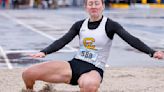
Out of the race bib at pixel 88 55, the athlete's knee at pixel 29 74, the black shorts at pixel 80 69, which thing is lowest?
the athlete's knee at pixel 29 74

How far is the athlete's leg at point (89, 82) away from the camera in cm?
649

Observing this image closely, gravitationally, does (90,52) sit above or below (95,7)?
below

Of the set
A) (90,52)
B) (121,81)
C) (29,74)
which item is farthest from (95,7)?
(121,81)

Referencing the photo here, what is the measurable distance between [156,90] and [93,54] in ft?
8.48

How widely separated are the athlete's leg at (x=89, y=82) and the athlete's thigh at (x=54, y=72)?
24 centimetres

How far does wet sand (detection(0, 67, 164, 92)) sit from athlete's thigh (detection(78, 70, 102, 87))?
2.01 metres

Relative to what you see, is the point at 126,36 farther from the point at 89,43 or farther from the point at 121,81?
the point at 121,81

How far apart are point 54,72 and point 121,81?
3.46 metres

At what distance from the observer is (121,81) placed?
1011 centimetres

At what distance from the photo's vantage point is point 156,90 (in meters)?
9.09

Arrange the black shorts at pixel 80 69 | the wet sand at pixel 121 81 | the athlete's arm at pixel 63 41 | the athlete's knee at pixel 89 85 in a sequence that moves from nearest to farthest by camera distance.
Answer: the athlete's knee at pixel 89 85 < the black shorts at pixel 80 69 < the athlete's arm at pixel 63 41 < the wet sand at pixel 121 81

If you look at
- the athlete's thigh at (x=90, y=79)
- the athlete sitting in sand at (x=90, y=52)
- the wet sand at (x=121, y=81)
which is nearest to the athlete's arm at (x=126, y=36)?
the athlete sitting in sand at (x=90, y=52)

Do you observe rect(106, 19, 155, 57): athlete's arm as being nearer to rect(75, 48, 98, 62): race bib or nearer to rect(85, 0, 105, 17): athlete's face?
rect(85, 0, 105, 17): athlete's face

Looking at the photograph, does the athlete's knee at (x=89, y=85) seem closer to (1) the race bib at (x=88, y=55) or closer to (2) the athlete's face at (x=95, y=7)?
(1) the race bib at (x=88, y=55)
